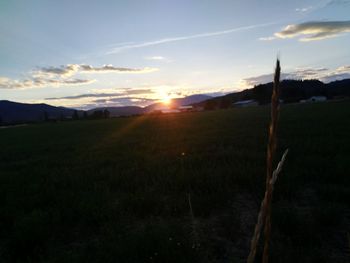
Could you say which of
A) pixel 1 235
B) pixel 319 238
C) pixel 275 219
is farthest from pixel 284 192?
pixel 1 235

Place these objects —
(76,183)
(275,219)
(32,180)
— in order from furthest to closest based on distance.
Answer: (32,180), (76,183), (275,219)

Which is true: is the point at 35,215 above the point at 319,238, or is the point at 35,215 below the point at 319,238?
above

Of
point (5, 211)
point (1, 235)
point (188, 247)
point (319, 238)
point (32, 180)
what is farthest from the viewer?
point (32, 180)

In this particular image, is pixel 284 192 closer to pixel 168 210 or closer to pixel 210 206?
pixel 210 206

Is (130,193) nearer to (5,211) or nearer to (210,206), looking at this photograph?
(210,206)

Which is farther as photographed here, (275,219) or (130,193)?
(130,193)

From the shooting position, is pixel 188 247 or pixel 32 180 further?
pixel 32 180

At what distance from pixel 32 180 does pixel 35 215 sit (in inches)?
148

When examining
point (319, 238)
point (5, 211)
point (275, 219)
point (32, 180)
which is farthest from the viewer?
point (32, 180)

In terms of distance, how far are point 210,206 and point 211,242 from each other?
115 cm

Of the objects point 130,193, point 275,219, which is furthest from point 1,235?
point 275,219

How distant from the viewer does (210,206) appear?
17.7 ft

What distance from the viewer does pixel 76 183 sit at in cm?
752

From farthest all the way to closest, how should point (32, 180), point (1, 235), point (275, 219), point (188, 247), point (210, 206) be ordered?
point (32, 180)
point (210, 206)
point (1, 235)
point (275, 219)
point (188, 247)
